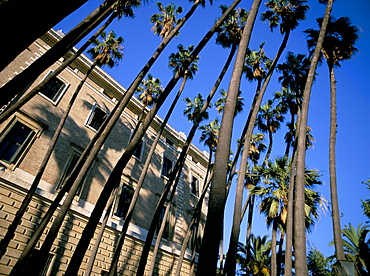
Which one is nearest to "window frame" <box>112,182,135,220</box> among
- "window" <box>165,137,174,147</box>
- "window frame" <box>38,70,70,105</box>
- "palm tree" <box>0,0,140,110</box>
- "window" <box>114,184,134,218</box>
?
"window" <box>114,184,134,218</box>

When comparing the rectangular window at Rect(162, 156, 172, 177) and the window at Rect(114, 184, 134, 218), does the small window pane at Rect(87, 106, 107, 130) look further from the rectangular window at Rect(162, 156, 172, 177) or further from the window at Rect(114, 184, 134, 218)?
the rectangular window at Rect(162, 156, 172, 177)

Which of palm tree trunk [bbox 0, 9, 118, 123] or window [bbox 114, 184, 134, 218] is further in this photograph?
window [bbox 114, 184, 134, 218]

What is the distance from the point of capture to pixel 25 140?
1202 cm

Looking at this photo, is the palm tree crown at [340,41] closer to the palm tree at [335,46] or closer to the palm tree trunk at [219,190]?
the palm tree at [335,46]

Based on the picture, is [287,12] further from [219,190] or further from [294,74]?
[219,190]

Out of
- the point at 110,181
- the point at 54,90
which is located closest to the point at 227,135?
the point at 110,181

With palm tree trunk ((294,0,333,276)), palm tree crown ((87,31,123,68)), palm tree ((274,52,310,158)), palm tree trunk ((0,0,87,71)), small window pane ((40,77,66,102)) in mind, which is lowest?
palm tree trunk ((0,0,87,71))

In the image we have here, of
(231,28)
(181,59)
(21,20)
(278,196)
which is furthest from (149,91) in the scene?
(21,20)

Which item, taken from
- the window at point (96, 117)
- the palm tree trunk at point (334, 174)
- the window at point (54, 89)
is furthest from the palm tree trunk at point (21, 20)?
the window at point (96, 117)

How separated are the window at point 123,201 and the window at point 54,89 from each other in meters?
7.79

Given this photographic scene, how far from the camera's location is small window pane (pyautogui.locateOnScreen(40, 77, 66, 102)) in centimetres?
1418

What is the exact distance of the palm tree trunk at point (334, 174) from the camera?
7.65 metres

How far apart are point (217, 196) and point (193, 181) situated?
2035cm

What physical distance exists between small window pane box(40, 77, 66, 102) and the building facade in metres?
0.06
